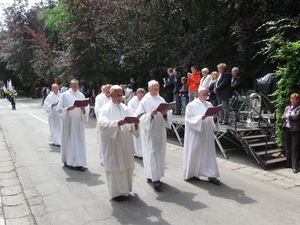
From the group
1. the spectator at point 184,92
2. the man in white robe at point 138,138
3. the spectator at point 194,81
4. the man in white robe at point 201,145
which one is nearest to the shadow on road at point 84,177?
the man in white robe at point 138,138

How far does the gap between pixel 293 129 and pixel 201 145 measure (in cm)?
253

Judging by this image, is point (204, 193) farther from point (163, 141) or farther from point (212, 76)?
point (212, 76)

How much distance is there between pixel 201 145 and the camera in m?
6.67

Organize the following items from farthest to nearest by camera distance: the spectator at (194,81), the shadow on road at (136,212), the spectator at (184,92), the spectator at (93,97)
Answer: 1. the spectator at (93,97)
2. the spectator at (184,92)
3. the spectator at (194,81)
4. the shadow on road at (136,212)

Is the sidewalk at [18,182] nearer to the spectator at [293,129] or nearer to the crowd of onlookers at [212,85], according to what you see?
the spectator at [293,129]

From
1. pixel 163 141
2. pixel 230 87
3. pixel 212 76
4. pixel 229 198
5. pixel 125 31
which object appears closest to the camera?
pixel 229 198

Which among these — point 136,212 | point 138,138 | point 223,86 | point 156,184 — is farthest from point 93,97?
point 136,212

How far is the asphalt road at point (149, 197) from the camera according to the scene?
4.98 metres

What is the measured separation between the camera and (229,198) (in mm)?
5770

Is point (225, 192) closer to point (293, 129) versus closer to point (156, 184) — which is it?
point (156, 184)

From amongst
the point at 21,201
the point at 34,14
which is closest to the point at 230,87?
the point at 21,201

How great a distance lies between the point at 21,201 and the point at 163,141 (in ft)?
9.21

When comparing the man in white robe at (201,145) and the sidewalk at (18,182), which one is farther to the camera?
the man in white robe at (201,145)

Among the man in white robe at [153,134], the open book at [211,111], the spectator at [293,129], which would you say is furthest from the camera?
the spectator at [293,129]
